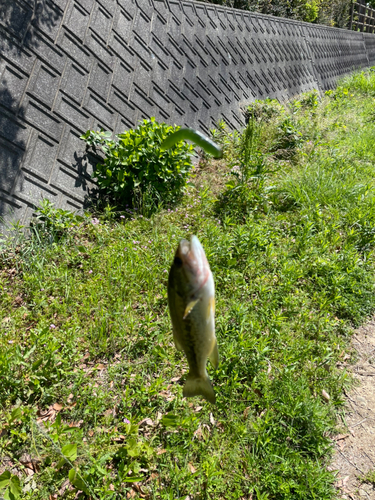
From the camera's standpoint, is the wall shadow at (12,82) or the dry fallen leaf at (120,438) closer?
the dry fallen leaf at (120,438)

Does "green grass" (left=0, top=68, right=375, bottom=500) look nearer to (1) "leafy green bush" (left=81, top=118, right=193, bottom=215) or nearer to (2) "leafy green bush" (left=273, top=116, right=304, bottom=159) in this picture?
(1) "leafy green bush" (left=81, top=118, right=193, bottom=215)

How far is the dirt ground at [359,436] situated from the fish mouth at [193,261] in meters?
2.12

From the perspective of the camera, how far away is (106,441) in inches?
93.6

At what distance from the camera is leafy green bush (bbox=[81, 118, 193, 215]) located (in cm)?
446

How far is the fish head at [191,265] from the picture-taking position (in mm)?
1023

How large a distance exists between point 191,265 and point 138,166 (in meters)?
3.70

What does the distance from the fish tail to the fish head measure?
0.44 metres

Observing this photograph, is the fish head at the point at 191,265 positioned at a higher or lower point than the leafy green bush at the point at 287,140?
lower

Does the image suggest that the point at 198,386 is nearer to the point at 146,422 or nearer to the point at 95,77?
the point at 146,422

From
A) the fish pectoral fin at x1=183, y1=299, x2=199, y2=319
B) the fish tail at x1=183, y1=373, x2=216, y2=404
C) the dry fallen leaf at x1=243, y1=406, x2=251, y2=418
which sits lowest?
the dry fallen leaf at x1=243, y1=406, x2=251, y2=418

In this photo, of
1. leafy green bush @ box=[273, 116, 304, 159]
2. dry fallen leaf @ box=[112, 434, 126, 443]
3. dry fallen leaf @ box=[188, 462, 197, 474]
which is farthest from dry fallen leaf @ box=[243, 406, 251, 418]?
leafy green bush @ box=[273, 116, 304, 159]

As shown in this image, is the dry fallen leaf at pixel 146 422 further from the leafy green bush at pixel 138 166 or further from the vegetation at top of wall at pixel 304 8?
the vegetation at top of wall at pixel 304 8

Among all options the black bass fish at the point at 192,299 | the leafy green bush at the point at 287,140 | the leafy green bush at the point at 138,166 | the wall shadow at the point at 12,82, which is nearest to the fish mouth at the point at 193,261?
the black bass fish at the point at 192,299

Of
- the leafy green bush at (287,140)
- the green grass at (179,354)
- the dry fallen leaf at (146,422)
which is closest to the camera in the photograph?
the green grass at (179,354)
